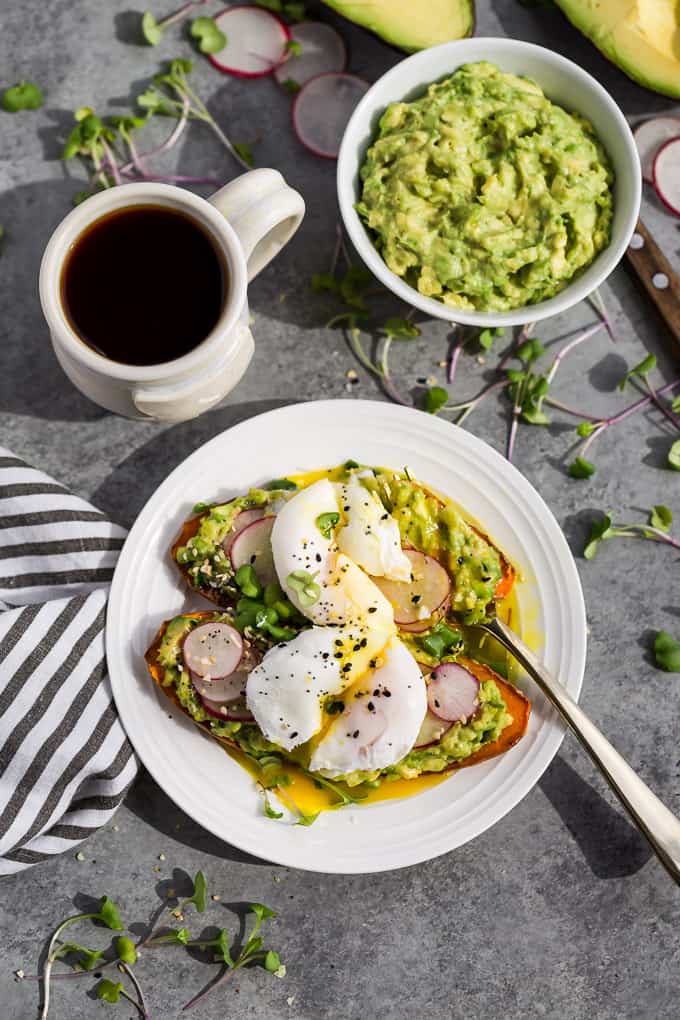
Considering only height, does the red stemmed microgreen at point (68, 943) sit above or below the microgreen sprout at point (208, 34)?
below

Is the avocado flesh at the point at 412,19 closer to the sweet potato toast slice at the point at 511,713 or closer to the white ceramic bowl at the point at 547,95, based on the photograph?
the white ceramic bowl at the point at 547,95

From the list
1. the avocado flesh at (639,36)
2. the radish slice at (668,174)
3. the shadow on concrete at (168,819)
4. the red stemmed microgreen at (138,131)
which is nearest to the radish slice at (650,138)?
the radish slice at (668,174)

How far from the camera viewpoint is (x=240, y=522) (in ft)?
7.54

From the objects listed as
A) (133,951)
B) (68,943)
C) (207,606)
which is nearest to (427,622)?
(207,606)

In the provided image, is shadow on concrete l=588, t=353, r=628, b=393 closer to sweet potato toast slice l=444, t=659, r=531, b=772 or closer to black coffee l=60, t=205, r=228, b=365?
sweet potato toast slice l=444, t=659, r=531, b=772

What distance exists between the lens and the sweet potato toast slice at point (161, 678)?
223 cm

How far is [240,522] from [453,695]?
0.63m

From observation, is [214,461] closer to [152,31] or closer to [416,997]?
[152,31]

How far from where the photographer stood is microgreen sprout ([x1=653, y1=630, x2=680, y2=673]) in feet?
8.30

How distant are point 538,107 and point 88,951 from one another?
91.8 inches

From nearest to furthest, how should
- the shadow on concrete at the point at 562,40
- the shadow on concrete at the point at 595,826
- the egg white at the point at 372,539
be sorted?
the egg white at the point at 372,539 < the shadow on concrete at the point at 595,826 < the shadow on concrete at the point at 562,40

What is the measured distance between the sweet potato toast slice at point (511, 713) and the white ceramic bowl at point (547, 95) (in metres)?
0.82

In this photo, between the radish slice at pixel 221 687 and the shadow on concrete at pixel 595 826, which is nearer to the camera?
the radish slice at pixel 221 687

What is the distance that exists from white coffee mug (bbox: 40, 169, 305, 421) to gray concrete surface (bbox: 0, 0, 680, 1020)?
418mm
